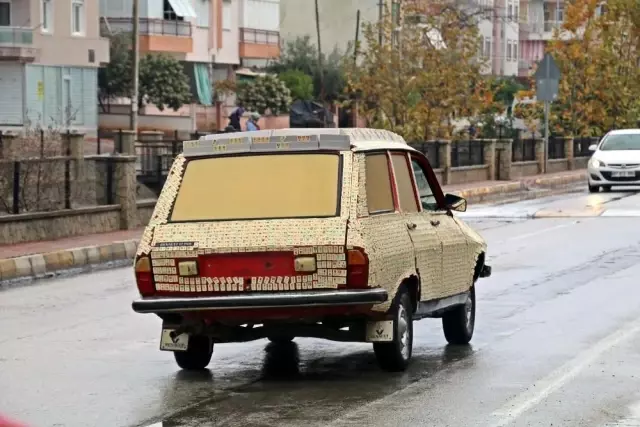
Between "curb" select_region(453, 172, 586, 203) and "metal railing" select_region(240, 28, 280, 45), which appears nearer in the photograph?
"curb" select_region(453, 172, 586, 203)

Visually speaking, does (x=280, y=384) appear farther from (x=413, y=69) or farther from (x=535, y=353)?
(x=413, y=69)

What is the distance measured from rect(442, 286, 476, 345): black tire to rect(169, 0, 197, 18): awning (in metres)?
66.6

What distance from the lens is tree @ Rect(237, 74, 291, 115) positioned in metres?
76.7

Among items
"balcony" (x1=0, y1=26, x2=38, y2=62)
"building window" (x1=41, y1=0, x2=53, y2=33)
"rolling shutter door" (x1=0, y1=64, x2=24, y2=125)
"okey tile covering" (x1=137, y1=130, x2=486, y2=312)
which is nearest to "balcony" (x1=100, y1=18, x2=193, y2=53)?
"building window" (x1=41, y1=0, x2=53, y2=33)

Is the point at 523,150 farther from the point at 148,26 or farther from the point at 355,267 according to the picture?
the point at 355,267

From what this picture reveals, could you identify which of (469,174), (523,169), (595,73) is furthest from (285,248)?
(595,73)

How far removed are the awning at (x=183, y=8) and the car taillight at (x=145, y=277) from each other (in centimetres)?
6825

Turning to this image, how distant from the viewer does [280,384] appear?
34.5 ft

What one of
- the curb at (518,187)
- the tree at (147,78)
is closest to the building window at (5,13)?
the tree at (147,78)

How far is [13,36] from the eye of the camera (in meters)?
64.4

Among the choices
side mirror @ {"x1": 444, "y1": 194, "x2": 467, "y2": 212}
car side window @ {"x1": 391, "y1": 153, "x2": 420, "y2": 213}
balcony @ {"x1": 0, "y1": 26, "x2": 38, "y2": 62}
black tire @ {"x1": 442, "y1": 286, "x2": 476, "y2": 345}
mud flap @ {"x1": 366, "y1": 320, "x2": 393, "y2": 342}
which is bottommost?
black tire @ {"x1": 442, "y1": 286, "x2": 476, "y2": 345}

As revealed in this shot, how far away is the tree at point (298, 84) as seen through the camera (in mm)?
83312

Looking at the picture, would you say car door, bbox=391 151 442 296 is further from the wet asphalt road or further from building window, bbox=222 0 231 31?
building window, bbox=222 0 231 31

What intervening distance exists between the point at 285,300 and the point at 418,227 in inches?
64.8
